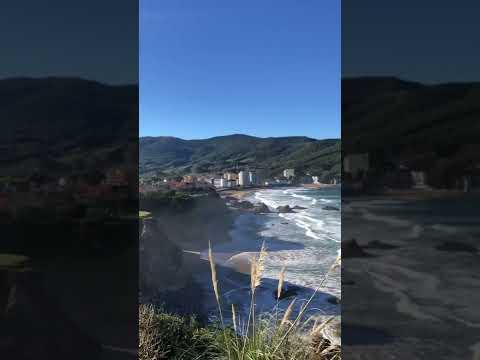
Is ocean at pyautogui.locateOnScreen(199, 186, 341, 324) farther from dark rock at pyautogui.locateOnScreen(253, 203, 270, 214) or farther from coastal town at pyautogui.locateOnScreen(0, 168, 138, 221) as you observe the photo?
coastal town at pyautogui.locateOnScreen(0, 168, 138, 221)

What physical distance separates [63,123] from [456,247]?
1.71 meters

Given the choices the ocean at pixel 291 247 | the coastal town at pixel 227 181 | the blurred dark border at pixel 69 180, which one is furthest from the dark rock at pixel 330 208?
the blurred dark border at pixel 69 180

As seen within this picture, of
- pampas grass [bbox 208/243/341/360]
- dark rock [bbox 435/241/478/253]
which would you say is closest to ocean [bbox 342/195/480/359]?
dark rock [bbox 435/241/478/253]

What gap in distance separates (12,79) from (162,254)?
5.51 ft

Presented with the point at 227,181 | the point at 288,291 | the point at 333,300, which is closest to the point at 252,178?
the point at 227,181

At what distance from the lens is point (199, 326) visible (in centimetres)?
264

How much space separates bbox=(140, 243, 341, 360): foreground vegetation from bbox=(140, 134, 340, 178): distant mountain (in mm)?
905

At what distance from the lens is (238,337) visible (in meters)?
2.35

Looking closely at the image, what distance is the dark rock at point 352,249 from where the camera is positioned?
1555 millimetres

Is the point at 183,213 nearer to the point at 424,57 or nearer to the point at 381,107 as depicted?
the point at 381,107

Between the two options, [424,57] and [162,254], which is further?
[162,254]

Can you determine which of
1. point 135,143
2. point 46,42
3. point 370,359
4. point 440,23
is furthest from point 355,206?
point 46,42

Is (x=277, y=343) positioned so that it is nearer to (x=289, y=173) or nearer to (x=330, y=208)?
(x=330, y=208)

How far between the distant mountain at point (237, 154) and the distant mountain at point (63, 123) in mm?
1319
